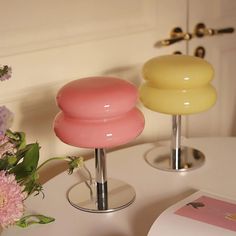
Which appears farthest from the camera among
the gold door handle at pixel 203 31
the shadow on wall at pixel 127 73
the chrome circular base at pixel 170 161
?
the gold door handle at pixel 203 31

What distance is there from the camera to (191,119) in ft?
6.77

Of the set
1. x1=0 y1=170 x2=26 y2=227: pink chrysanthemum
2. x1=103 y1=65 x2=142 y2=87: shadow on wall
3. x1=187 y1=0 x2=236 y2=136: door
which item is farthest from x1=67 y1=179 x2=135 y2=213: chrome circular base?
x1=187 y1=0 x2=236 y2=136: door

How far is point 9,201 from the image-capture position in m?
0.84

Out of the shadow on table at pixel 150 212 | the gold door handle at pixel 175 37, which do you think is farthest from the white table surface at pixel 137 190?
the gold door handle at pixel 175 37

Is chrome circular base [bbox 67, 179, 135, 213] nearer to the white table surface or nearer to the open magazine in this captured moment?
the white table surface

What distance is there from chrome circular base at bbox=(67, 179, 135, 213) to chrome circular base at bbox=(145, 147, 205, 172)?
0.16 m

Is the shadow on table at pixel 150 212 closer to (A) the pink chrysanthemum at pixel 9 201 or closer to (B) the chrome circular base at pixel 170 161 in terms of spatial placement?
(B) the chrome circular base at pixel 170 161

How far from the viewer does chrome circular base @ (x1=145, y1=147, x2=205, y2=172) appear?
4.58 feet

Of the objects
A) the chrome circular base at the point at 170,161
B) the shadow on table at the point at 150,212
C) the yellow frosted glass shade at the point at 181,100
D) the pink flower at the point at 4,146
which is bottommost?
the shadow on table at the point at 150,212

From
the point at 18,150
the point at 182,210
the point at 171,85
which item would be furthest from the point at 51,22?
the point at 182,210

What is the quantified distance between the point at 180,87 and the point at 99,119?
28cm

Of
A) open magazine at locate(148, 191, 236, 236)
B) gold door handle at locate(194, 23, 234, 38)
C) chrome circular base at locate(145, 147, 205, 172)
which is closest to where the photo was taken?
open magazine at locate(148, 191, 236, 236)

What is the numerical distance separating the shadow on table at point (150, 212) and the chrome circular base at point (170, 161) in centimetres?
15

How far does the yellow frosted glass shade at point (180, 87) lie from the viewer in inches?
50.5
